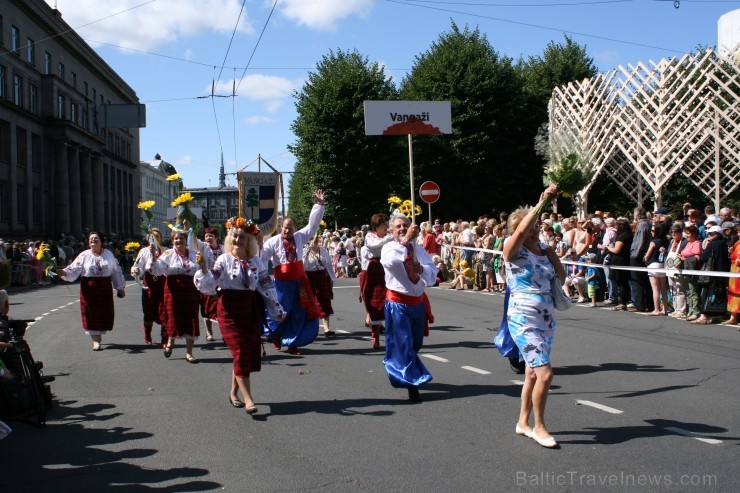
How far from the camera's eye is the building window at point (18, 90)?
1796 inches

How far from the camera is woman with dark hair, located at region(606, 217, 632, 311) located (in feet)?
50.0

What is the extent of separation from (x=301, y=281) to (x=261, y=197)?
18.9 ft

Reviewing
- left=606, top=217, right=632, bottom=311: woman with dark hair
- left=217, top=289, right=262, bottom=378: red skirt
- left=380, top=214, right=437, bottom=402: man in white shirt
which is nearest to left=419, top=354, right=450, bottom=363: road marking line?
left=380, top=214, right=437, bottom=402: man in white shirt

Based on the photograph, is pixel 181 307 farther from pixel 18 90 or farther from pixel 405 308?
pixel 18 90

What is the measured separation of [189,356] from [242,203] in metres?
5.98

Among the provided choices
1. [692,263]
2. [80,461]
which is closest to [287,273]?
[80,461]

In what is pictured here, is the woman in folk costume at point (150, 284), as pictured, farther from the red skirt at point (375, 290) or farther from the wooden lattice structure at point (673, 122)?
the wooden lattice structure at point (673, 122)

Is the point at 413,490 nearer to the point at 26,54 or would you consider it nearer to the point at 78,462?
the point at 78,462

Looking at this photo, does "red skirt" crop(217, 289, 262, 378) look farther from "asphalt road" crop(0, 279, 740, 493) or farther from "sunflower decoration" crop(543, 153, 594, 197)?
"sunflower decoration" crop(543, 153, 594, 197)

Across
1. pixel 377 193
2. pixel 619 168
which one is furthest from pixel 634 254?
pixel 377 193

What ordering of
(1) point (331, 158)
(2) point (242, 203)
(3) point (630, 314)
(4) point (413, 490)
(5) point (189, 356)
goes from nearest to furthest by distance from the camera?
1. (4) point (413, 490)
2. (5) point (189, 356)
3. (3) point (630, 314)
4. (2) point (242, 203)
5. (1) point (331, 158)

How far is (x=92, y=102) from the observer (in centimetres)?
6266

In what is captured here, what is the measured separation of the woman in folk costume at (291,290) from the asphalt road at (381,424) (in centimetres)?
32

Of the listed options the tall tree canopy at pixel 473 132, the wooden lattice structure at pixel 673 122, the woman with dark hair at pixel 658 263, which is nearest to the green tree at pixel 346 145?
the tall tree canopy at pixel 473 132
